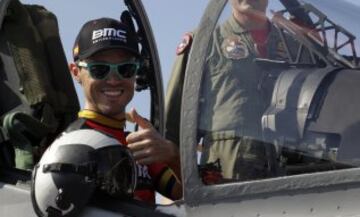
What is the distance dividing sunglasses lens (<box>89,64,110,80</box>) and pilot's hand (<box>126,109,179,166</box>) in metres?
0.29

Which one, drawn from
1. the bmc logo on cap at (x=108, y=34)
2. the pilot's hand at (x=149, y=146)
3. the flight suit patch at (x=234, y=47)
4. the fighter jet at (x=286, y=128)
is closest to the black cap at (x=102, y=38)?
the bmc logo on cap at (x=108, y=34)

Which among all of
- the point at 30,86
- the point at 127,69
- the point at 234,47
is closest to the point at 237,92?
the point at 234,47

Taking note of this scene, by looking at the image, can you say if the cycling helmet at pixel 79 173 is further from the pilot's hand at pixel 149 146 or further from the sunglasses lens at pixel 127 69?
the sunglasses lens at pixel 127 69

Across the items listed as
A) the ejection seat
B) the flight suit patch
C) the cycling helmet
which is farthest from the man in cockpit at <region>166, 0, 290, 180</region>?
the ejection seat

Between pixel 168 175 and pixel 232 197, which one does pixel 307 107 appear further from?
pixel 168 175

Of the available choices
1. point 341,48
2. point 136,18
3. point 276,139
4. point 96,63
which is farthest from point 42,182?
point 136,18

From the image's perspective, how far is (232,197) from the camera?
412cm

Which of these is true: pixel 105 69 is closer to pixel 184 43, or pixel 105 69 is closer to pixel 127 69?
pixel 127 69

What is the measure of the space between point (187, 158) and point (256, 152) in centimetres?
29

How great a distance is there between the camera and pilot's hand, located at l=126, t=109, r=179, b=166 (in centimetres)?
449

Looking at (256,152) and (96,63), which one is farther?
(96,63)

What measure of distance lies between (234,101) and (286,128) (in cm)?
27

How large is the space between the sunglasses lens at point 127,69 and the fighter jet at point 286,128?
451 millimetres

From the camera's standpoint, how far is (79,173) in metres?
4.32
